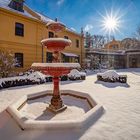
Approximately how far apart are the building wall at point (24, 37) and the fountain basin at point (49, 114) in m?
10.0

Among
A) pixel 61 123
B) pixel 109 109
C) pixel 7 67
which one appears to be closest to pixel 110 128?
pixel 61 123

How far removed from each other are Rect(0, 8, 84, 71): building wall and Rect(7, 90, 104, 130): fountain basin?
32.9 ft

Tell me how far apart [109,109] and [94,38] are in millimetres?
63952

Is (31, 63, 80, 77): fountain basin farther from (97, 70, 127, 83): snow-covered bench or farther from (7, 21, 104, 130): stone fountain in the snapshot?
(97, 70, 127, 83): snow-covered bench

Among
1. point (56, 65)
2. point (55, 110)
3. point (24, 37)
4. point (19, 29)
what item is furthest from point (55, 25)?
point (24, 37)

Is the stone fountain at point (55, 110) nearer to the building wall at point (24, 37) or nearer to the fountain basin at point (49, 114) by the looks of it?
the fountain basin at point (49, 114)

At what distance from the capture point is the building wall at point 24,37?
679 inches

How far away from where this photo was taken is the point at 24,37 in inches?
761

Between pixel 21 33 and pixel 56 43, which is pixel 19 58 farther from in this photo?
Result: pixel 56 43

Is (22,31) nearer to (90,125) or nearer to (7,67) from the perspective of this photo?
(7,67)

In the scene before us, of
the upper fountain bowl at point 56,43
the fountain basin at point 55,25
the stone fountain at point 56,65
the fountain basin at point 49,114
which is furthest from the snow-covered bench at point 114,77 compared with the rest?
the upper fountain bowl at point 56,43

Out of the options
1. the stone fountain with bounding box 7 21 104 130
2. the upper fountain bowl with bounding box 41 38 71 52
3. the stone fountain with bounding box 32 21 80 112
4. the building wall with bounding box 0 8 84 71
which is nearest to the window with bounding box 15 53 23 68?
the building wall with bounding box 0 8 84 71

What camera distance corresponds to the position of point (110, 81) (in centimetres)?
1518

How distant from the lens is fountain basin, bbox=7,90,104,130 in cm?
486
